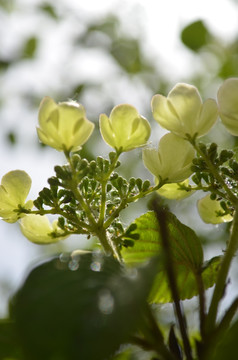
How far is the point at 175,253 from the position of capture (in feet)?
3.21

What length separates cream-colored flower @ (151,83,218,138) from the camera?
964 mm

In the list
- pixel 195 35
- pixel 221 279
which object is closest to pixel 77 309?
pixel 221 279

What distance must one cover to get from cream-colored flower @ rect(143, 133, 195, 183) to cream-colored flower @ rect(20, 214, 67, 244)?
0.26m

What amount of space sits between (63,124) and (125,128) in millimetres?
153

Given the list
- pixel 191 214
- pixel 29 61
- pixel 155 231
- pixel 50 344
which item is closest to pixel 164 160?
pixel 155 231

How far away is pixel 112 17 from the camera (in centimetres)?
402

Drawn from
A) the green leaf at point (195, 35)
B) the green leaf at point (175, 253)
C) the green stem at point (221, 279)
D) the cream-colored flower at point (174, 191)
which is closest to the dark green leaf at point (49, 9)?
the green leaf at point (195, 35)

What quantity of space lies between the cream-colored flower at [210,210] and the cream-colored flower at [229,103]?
0.25 meters

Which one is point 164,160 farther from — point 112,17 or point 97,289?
point 112,17

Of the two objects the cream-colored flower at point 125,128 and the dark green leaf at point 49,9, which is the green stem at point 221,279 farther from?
the dark green leaf at point 49,9

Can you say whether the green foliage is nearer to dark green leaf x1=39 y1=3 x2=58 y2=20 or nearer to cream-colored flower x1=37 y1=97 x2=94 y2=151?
cream-colored flower x1=37 y1=97 x2=94 y2=151

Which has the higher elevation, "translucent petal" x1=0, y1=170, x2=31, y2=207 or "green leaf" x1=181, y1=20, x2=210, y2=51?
"green leaf" x1=181, y1=20, x2=210, y2=51

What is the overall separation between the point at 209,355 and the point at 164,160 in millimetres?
452

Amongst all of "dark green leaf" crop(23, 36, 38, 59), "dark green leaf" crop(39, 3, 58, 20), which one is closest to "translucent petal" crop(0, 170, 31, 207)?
"dark green leaf" crop(23, 36, 38, 59)
